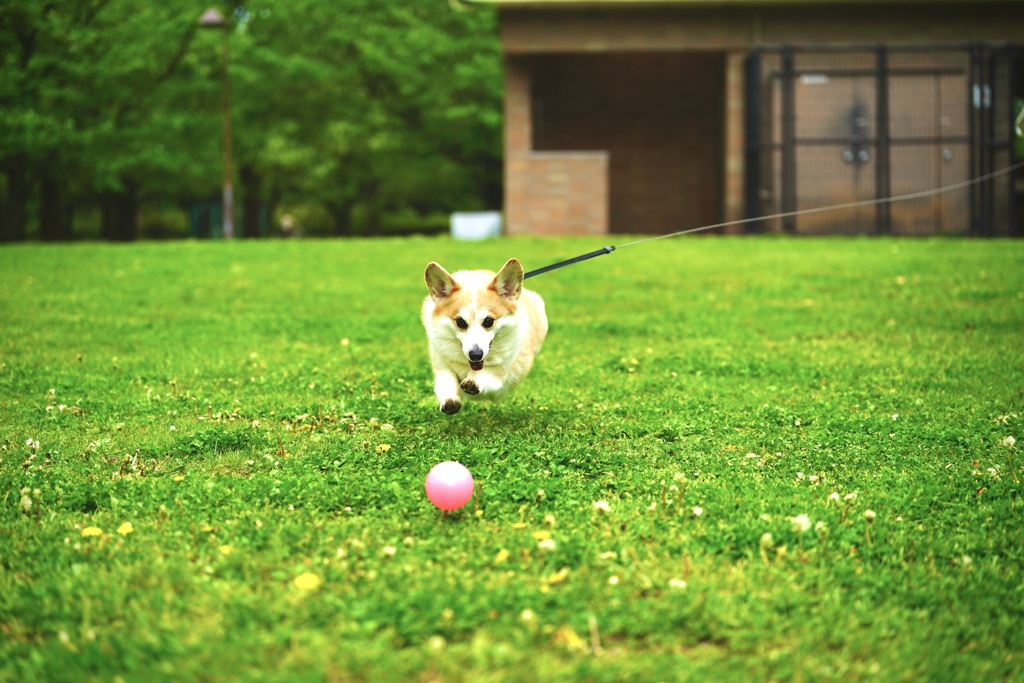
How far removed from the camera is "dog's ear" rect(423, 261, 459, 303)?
5934 millimetres

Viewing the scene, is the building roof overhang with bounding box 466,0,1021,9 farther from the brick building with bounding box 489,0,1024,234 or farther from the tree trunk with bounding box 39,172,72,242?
the tree trunk with bounding box 39,172,72,242

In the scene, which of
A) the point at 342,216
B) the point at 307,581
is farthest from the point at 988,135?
the point at 342,216

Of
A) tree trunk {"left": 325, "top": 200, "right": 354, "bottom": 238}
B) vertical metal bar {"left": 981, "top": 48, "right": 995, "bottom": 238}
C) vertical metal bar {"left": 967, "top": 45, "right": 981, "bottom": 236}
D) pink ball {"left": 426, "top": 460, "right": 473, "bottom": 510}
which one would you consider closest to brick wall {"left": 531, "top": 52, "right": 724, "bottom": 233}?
vertical metal bar {"left": 967, "top": 45, "right": 981, "bottom": 236}

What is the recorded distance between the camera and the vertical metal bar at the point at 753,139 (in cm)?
1944

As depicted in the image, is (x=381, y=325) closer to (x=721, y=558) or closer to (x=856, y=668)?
(x=721, y=558)

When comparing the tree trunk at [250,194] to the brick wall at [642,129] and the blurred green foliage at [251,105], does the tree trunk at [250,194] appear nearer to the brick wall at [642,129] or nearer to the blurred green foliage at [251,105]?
the blurred green foliage at [251,105]

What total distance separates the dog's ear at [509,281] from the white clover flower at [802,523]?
2.24m

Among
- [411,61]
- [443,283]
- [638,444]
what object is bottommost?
[638,444]

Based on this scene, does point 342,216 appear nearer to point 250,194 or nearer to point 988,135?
point 250,194

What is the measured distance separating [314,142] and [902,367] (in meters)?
28.9

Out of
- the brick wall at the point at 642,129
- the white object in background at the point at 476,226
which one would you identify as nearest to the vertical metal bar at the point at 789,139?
the brick wall at the point at 642,129

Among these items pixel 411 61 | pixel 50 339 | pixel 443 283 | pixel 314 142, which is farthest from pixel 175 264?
pixel 314 142

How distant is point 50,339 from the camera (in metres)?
9.82

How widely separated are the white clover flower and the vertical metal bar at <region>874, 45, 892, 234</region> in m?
15.4
